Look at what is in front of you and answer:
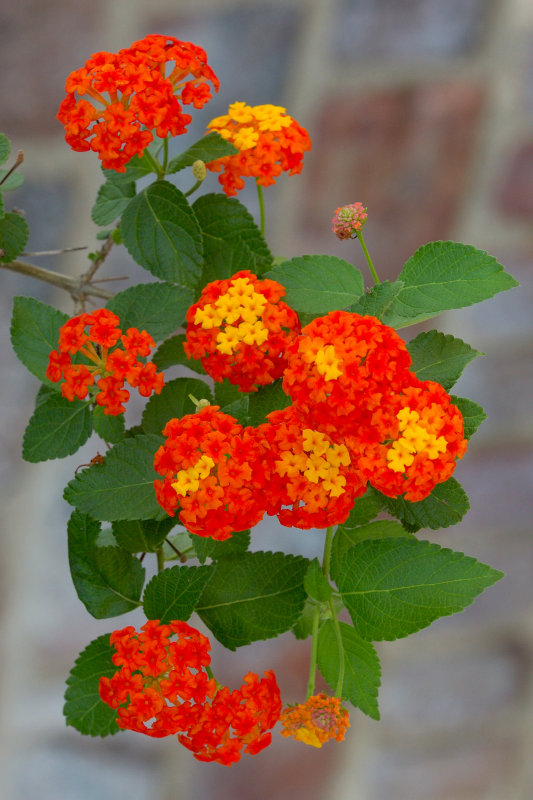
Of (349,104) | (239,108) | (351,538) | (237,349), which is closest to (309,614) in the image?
(351,538)

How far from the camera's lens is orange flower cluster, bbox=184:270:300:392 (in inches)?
17.3

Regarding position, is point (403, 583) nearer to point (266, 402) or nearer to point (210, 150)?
point (266, 402)

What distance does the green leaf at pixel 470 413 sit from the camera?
1.43 ft

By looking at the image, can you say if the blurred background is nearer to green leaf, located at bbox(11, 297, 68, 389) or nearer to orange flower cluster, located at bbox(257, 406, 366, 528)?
green leaf, located at bbox(11, 297, 68, 389)

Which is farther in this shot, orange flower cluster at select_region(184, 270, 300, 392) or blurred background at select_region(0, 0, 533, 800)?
blurred background at select_region(0, 0, 533, 800)

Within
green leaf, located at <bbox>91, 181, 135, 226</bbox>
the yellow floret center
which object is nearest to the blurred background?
green leaf, located at <bbox>91, 181, 135, 226</bbox>

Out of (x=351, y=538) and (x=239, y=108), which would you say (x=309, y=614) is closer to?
(x=351, y=538)

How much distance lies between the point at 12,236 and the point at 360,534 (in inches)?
10.3

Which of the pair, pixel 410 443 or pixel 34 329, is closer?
pixel 410 443

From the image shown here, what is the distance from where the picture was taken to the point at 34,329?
0.52 meters

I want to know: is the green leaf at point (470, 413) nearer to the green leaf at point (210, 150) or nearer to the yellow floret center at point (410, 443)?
the yellow floret center at point (410, 443)

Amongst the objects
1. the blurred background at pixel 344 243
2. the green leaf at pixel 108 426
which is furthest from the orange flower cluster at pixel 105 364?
the blurred background at pixel 344 243

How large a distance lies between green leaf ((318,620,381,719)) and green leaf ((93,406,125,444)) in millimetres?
156

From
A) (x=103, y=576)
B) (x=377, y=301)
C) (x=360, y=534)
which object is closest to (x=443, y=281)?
(x=377, y=301)
